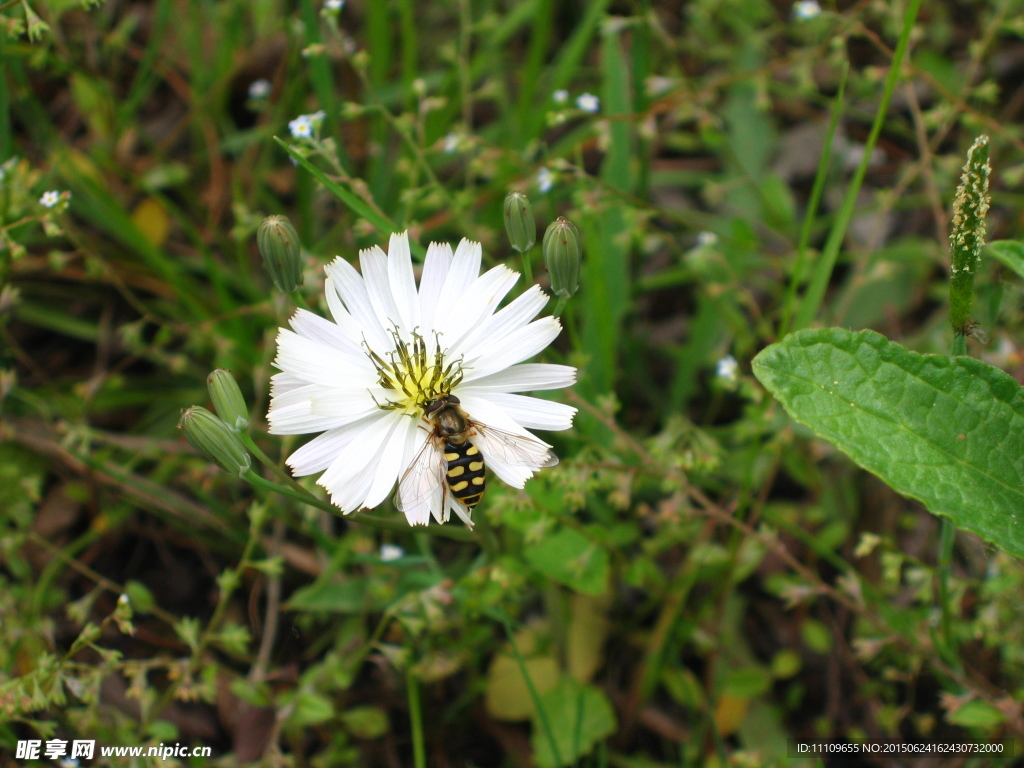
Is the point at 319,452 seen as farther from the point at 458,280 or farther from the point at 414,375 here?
the point at 458,280

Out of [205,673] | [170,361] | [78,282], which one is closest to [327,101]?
[170,361]

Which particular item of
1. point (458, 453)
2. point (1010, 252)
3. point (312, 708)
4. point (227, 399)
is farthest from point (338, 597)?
point (1010, 252)

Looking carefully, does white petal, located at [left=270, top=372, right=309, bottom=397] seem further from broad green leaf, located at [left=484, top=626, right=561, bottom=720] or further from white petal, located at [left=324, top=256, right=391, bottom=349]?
broad green leaf, located at [left=484, top=626, right=561, bottom=720]

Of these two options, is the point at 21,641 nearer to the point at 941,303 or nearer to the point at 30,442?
the point at 30,442

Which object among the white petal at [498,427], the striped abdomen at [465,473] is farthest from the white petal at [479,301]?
the striped abdomen at [465,473]

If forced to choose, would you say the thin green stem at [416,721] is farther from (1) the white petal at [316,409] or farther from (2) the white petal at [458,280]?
(2) the white petal at [458,280]

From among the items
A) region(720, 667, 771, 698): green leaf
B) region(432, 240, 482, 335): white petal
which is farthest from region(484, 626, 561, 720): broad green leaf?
region(432, 240, 482, 335): white petal

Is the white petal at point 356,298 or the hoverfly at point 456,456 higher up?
the white petal at point 356,298
